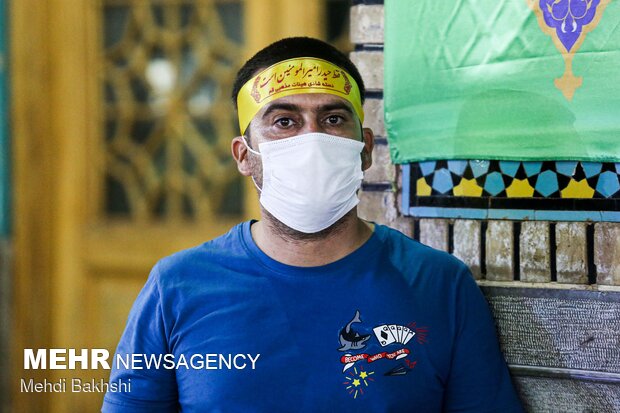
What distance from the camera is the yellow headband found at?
1.72 m

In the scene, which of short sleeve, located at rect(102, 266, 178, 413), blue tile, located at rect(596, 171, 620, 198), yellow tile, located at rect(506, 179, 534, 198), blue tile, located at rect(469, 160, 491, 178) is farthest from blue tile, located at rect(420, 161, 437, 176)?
short sleeve, located at rect(102, 266, 178, 413)

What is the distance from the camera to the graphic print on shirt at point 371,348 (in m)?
1.60

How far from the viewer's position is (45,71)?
11.6ft

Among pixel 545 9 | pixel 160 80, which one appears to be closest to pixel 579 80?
pixel 545 9

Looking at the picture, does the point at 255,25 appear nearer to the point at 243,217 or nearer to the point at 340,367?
the point at 243,217

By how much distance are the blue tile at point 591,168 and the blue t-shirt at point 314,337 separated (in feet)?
1.26

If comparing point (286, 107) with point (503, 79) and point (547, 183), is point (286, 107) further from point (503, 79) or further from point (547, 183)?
point (547, 183)

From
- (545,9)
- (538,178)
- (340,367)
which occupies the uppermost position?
(545,9)

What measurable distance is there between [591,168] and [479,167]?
0.92 feet

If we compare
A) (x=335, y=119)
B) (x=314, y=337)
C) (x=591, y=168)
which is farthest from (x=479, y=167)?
(x=314, y=337)

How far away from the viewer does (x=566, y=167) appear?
178 centimetres

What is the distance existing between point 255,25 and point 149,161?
867mm

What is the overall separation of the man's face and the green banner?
29cm

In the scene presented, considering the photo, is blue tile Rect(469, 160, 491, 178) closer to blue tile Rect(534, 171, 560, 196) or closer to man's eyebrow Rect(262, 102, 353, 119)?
blue tile Rect(534, 171, 560, 196)
